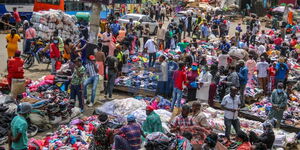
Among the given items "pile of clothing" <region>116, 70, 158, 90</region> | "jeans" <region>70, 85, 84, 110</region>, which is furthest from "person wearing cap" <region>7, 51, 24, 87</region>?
"pile of clothing" <region>116, 70, 158, 90</region>

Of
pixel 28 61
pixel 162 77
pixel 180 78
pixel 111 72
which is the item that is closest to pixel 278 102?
pixel 180 78

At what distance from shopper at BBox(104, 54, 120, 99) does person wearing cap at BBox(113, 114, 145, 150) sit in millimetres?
5452

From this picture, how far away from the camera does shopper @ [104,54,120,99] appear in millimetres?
13188

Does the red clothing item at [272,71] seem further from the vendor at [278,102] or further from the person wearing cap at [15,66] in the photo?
the person wearing cap at [15,66]

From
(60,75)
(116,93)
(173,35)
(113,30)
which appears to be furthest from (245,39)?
(60,75)

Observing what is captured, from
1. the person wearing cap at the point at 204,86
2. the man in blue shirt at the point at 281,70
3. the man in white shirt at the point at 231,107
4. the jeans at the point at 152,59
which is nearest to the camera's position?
the man in white shirt at the point at 231,107

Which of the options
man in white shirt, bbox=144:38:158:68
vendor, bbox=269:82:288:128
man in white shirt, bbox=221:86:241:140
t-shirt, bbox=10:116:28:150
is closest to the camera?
t-shirt, bbox=10:116:28:150

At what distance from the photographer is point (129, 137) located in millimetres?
7816

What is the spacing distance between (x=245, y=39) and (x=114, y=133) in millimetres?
17452

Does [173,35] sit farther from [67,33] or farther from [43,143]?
[43,143]

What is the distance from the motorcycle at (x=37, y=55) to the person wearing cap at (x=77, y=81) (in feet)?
17.3

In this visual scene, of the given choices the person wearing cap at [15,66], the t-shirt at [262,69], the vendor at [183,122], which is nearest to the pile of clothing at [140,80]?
the person wearing cap at [15,66]

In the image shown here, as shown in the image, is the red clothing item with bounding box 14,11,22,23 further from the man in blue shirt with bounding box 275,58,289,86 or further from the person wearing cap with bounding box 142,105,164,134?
the person wearing cap with bounding box 142,105,164,134

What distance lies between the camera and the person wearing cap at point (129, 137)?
7.74 m
